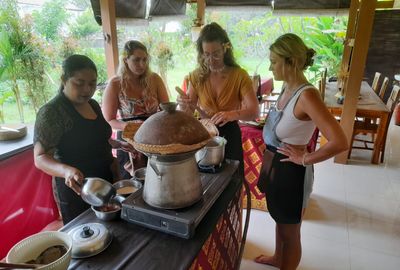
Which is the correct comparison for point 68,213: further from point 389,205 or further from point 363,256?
point 389,205

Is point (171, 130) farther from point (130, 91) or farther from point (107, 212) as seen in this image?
point (130, 91)

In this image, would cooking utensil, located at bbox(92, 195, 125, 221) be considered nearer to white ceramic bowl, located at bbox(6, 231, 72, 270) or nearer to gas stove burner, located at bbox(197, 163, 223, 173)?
white ceramic bowl, located at bbox(6, 231, 72, 270)

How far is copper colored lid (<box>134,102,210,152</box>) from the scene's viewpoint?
802mm

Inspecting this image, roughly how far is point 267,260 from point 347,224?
0.90 m

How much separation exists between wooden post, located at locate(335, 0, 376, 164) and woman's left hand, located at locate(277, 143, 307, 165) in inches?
91.6

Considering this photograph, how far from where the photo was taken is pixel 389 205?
8.37ft

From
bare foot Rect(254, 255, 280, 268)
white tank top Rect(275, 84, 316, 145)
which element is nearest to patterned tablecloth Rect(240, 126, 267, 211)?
bare foot Rect(254, 255, 280, 268)

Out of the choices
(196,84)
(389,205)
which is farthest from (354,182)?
(196,84)

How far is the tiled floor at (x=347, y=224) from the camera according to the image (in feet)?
6.15

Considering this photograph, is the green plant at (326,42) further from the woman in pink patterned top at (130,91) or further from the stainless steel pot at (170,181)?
the stainless steel pot at (170,181)

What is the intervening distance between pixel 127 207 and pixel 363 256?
71.4 inches

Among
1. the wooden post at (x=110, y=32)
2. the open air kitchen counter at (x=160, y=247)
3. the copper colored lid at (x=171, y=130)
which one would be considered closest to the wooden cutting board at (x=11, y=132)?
the wooden post at (x=110, y=32)

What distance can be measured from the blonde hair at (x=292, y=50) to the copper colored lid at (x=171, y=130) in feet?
2.04

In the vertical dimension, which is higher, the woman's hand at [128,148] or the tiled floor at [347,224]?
the woman's hand at [128,148]
